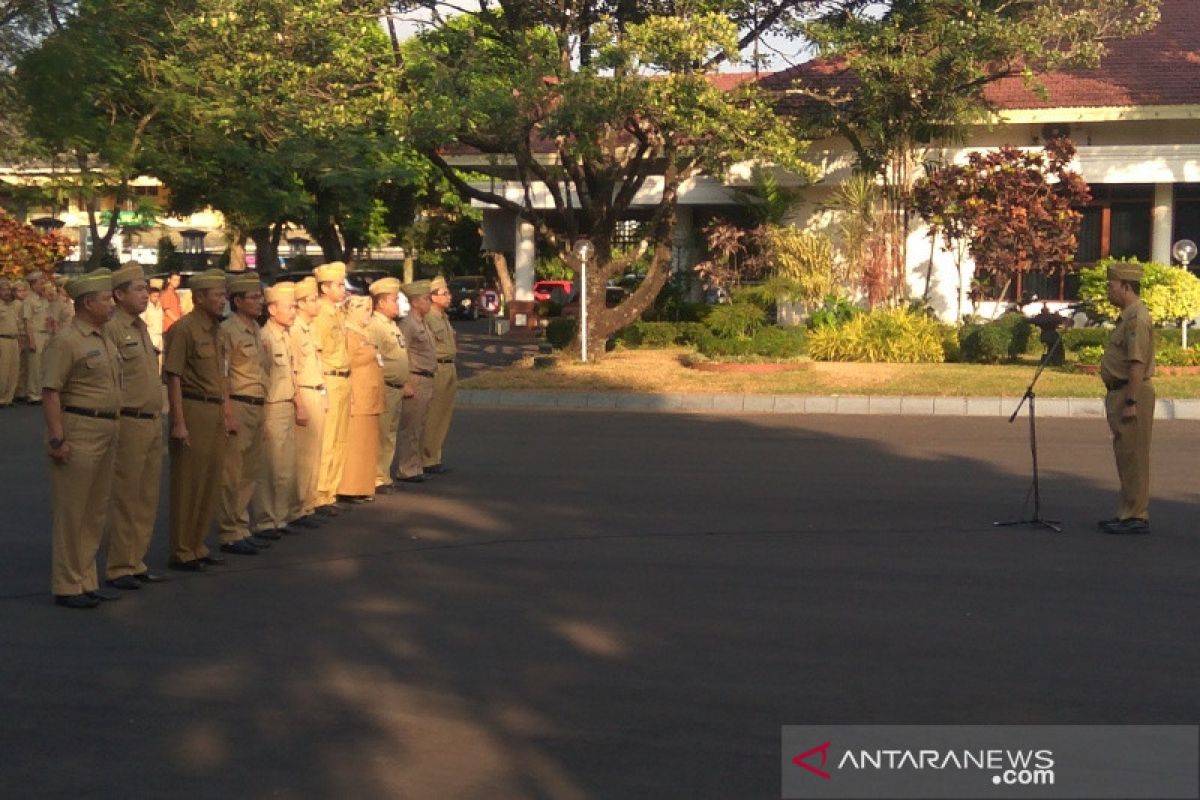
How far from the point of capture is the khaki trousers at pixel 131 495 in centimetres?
968

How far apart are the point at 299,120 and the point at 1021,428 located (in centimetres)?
1193

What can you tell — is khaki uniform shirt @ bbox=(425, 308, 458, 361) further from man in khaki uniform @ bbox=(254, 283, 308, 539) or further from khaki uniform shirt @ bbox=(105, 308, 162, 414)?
khaki uniform shirt @ bbox=(105, 308, 162, 414)

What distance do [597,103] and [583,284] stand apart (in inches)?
149

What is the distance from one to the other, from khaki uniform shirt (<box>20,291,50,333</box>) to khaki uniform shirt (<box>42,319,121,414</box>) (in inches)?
607

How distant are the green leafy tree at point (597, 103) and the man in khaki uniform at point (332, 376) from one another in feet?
32.5

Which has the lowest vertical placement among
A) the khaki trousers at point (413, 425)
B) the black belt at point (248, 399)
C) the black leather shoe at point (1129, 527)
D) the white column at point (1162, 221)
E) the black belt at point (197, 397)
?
the black leather shoe at point (1129, 527)

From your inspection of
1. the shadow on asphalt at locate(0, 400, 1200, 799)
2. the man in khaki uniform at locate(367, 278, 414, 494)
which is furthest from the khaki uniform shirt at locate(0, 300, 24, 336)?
the man in khaki uniform at locate(367, 278, 414, 494)

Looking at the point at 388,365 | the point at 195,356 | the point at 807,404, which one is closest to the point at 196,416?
the point at 195,356

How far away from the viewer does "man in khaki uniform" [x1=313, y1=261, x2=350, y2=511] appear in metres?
12.7

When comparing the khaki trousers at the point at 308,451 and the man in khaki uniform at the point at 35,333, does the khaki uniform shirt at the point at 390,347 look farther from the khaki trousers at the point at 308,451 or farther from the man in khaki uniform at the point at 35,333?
the man in khaki uniform at the point at 35,333

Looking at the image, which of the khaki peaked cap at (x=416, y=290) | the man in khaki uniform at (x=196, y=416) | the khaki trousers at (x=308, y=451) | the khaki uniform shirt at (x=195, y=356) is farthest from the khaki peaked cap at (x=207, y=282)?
the khaki peaked cap at (x=416, y=290)

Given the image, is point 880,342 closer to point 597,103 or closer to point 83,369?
point 597,103

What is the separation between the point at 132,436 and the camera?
9688 millimetres

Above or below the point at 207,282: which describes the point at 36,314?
below
